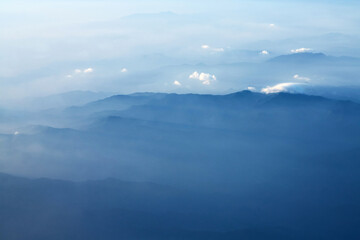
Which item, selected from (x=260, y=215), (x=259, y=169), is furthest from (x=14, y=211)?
(x=259, y=169)

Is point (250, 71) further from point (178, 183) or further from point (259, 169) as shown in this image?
point (178, 183)

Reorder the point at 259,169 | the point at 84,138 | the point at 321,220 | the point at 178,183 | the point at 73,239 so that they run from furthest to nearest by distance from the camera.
Answer: the point at 84,138, the point at 259,169, the point at 178,183, the point at 321,220, the point at 73,239

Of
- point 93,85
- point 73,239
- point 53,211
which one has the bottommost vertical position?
point 73,239

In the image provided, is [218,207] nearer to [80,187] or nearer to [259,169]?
[259,169]

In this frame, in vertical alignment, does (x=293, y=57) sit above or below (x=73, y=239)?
above

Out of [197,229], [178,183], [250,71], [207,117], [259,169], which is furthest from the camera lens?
[250,71]

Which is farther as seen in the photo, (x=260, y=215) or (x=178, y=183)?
(x=178, y=183)
